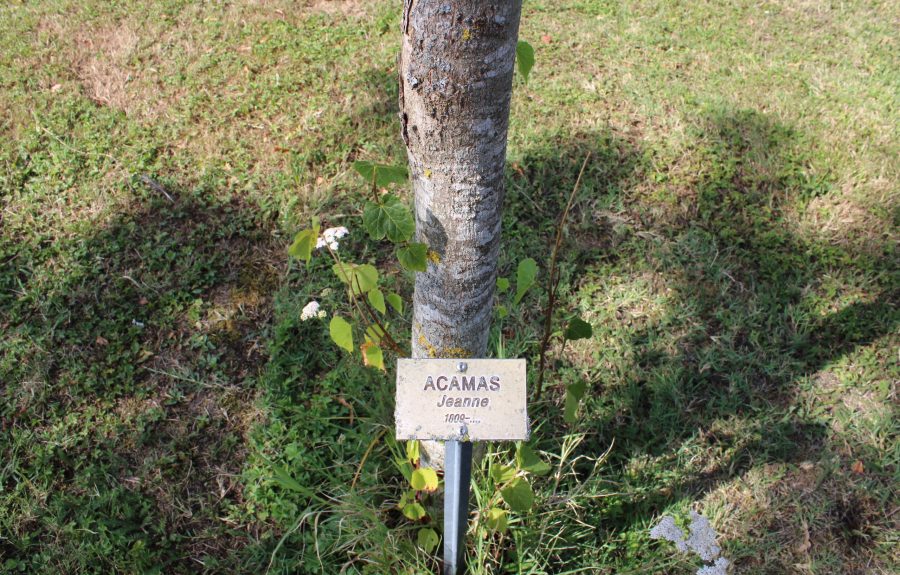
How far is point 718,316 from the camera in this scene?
2793 millimetres

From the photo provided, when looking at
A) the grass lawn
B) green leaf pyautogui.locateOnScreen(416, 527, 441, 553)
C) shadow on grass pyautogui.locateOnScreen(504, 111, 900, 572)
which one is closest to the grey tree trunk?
green leaf pyautogui.locateOnScreen(416, 527, 441, 553)

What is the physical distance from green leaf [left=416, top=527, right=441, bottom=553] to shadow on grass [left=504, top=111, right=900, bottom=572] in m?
0.61

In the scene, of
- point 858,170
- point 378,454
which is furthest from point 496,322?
point 858,170

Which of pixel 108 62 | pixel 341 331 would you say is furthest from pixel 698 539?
pixel 108 62

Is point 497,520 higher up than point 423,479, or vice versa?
point 423,479

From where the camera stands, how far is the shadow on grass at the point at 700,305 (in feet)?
7.77

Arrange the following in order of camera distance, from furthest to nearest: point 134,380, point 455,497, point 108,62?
point 108,62, point 134,380, point 455,497

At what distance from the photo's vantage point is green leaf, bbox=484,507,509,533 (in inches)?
70.8

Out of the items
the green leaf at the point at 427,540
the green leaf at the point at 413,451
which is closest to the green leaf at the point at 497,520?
the green leaf at the point at 427,540

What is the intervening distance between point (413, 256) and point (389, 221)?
10cm

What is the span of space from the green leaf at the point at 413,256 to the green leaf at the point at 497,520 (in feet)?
2.67

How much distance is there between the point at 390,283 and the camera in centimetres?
A: 284

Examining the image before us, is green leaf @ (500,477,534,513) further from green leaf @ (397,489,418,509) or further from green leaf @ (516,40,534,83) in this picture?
green leaf @ (516,40,534,83)

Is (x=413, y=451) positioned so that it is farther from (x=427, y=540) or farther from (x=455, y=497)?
(x=455, y=497)
